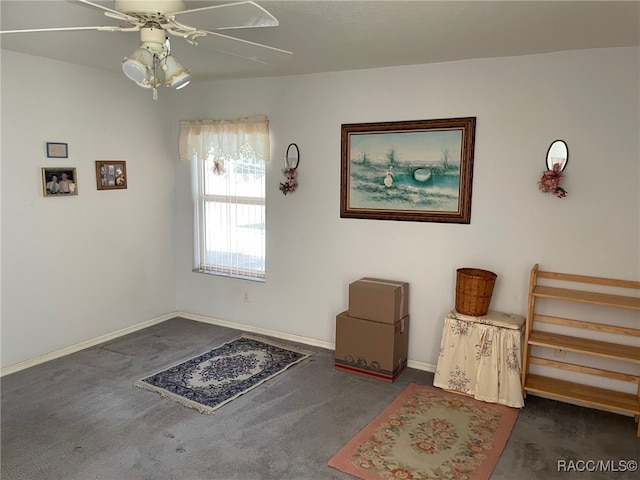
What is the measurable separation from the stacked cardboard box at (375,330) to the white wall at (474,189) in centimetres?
21

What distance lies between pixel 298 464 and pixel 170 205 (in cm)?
320

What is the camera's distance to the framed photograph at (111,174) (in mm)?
4258

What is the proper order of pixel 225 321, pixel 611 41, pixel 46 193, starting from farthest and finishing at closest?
pixel 225 321 → pixel 46 193 → pixel 611 41

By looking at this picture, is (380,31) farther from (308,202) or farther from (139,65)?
(308,202)

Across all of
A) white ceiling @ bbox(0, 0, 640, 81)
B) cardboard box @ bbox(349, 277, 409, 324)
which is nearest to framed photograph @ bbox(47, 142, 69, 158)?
white ceiling @ bbox(0, 0, 640, 81)

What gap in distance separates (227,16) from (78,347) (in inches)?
134

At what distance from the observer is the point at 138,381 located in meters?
3.61

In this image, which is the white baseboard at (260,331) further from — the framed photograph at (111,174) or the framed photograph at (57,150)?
the framed photograph at (57,150)

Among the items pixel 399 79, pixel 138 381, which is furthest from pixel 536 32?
pixel 138 381

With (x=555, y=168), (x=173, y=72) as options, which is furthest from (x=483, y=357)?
(x=173, y=72)

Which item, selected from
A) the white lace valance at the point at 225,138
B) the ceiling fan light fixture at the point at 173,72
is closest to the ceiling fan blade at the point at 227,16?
the ceiling fan light fixture at the point at 173,72

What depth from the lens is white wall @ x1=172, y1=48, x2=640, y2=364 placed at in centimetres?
319

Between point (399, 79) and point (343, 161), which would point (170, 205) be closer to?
point (343, 161)

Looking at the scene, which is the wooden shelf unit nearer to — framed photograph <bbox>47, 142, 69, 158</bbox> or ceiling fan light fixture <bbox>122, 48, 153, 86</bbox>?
ceiling fan light fixture <bbox>122, 48, 153, 86</bbox>
